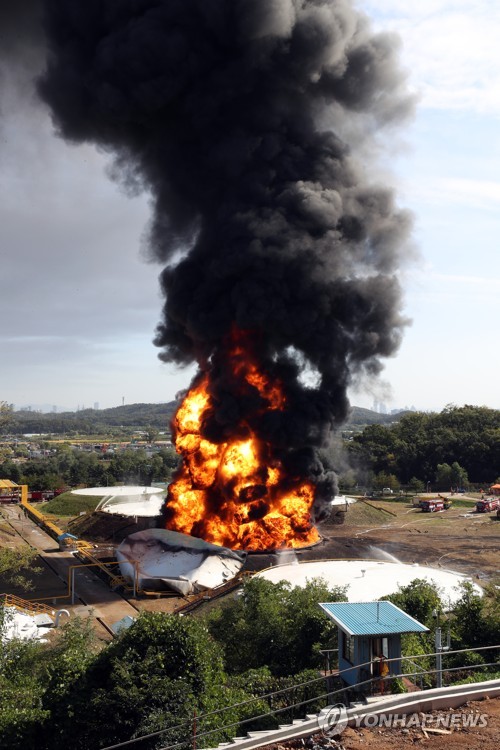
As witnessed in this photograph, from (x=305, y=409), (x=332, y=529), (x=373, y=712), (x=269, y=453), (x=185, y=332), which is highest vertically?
(x=185, y=332)

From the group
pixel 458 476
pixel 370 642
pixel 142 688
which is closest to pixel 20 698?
pixel 142 688

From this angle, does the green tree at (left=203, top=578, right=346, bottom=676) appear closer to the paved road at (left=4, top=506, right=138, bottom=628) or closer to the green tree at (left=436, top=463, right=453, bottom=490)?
the paved road at (left=4, top=506, right=138, bottom=628)

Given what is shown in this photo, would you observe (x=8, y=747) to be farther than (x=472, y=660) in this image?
No

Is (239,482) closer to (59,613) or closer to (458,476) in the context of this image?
(59,613)

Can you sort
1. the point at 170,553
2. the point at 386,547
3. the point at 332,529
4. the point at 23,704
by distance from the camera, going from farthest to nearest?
the point at 332,529 → the point at 386,547 → the point at 170,553 → the point at 23,704

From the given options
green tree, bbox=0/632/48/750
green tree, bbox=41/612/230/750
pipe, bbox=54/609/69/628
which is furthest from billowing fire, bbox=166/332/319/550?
green tree, bbox=41/612/230/750

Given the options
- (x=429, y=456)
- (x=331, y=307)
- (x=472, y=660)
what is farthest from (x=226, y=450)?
(x=429, y=456)

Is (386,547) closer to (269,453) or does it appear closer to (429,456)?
(269,453)

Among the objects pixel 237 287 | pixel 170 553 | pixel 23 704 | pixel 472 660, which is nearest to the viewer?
pixel 23 704

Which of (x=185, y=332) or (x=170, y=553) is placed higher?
(x=185, y=332)
